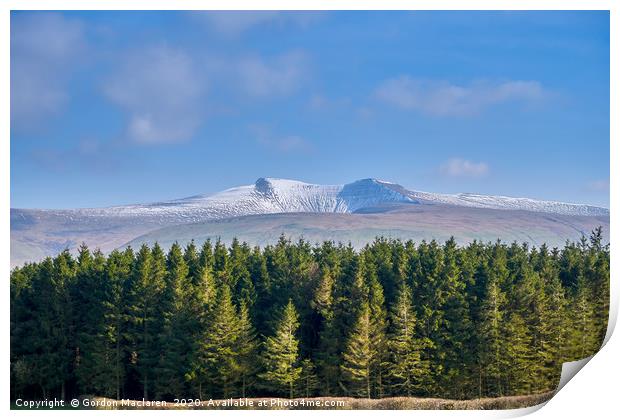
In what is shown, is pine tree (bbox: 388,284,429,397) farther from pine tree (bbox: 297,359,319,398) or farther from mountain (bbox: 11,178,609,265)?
mountain (bbox: 11,178,609,265)

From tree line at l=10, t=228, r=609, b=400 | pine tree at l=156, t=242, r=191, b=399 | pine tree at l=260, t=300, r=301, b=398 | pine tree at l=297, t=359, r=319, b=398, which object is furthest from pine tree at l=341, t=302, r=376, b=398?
pine tree at l=156, t=242, r=191, b=399

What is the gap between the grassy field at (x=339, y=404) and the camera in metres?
17.0

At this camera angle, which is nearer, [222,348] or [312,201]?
[222,348]

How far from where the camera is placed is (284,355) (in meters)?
21.1

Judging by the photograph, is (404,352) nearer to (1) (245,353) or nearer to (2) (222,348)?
(1) (245,353)

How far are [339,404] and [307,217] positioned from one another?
11.5m

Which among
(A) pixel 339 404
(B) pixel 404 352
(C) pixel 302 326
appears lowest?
(A) pixel 339 404

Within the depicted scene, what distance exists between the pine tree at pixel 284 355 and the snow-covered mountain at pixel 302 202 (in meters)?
3.71

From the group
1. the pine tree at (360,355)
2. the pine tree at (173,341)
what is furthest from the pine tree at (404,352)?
the pine tree at (173,341)

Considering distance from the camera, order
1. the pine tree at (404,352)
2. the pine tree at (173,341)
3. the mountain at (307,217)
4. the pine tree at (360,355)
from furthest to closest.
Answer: the mountain at (307,217) → the pine tree at (173,341) → the pine tree at (360,355) → the pine tree at (404,352)

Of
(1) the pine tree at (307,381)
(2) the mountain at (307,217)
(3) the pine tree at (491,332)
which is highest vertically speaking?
(2) the mountain at (307,217)

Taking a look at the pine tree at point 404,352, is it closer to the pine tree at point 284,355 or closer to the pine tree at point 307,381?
the pine tree at point 307,381

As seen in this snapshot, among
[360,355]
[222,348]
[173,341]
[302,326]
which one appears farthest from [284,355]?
[173,341]

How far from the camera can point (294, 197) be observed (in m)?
24.0
